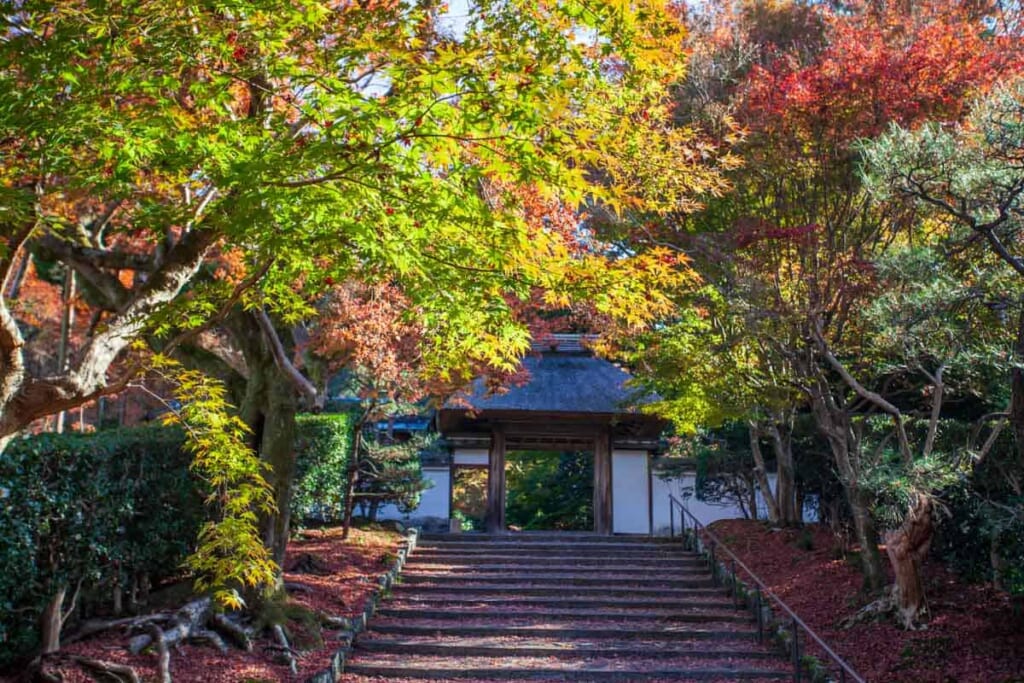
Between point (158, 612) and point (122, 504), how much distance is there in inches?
51.1

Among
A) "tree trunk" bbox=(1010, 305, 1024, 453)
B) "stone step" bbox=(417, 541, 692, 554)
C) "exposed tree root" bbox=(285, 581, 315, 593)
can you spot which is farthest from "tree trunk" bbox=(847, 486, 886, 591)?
"exposed tree root" bbox=(285, 581, 315, 593)

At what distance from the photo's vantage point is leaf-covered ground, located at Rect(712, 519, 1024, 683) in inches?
304

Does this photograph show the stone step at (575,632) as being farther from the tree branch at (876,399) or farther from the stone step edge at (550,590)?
the tree branch at (876,399)

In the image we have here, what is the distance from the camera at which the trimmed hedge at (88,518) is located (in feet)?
19.8

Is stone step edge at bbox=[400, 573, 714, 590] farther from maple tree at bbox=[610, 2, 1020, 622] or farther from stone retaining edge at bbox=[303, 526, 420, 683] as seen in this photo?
maple tree at bbox=[610, 2, 1020, 622]

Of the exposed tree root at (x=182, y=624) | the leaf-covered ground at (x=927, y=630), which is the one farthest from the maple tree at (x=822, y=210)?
the exposed tree root at (x=182, y=624)

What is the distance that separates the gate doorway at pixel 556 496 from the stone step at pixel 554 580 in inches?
394

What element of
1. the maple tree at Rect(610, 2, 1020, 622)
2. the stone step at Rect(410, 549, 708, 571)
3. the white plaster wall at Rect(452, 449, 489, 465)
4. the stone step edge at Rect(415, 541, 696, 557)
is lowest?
the stone step at Rect(410, 549, 708, 571)

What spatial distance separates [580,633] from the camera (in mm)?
9984

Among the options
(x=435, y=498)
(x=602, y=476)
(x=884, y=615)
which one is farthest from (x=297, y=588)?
(x=602, y=476)

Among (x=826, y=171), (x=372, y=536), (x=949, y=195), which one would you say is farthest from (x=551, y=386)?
(x=949, y=195)

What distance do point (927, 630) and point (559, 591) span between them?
492cm

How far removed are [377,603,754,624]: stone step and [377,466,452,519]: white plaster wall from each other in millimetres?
7579

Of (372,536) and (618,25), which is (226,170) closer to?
(618,25)
